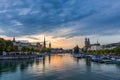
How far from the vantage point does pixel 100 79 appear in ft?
157

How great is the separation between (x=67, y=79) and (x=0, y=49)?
274 ft

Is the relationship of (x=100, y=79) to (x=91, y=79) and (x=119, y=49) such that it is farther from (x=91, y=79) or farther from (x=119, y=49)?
(x=119, y=49)

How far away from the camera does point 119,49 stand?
14088 cm

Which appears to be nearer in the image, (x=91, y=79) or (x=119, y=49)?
(x=91, y=79)

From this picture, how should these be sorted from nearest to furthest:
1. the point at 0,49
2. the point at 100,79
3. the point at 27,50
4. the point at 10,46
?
the point at 100,79 < the point at 0,49 < the point at 10,46 < the point at 27,50

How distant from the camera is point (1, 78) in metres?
49.8

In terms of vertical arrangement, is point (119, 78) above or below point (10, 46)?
below

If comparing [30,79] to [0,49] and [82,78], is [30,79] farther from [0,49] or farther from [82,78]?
[0,49]

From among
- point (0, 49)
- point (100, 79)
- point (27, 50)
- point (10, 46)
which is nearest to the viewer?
point (100, 79)

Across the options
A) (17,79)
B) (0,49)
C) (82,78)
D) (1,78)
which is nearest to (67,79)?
(82,78)

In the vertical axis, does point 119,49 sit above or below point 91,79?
above

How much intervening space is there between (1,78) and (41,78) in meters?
8.91

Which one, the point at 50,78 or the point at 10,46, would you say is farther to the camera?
the point at 10,46

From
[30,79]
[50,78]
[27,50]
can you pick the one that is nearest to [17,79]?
[30,79]
